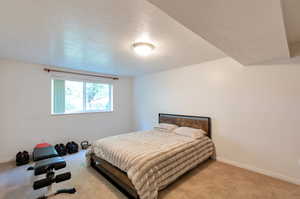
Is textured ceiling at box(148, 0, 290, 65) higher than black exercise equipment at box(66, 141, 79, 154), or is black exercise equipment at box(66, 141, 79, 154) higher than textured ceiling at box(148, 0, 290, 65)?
textured ceiling at box(148, 0, 290, 65)

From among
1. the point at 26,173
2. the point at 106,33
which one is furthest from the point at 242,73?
the point at 26,173

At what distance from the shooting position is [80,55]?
2838 millimetres

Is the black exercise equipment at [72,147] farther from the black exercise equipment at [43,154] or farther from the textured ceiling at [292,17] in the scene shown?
the textured ceiling at [292,17]

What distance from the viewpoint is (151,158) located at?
2.00 metres

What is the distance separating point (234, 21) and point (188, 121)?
A: 2.71 m

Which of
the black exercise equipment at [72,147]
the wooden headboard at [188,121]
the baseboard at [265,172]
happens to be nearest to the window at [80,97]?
the black exercise equipment at [72,147]

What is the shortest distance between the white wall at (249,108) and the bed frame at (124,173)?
0.15 meters

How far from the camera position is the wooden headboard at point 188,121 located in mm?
3219

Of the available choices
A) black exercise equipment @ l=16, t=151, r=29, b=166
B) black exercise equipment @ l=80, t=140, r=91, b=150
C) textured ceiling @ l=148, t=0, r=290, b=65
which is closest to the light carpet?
black exercise equipment @ l=16, t=151, r=29, b=166

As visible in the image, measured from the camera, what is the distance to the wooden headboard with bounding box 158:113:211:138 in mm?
3219

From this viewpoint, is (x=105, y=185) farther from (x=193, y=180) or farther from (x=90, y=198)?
(x=193, y=180)

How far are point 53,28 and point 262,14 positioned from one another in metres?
2.26

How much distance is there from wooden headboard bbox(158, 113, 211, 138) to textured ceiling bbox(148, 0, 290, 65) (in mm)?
1894

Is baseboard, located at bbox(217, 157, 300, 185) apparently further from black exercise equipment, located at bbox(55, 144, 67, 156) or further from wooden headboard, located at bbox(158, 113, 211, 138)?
black exercise equipment, located at bbox(55, 144, 67, 156)
